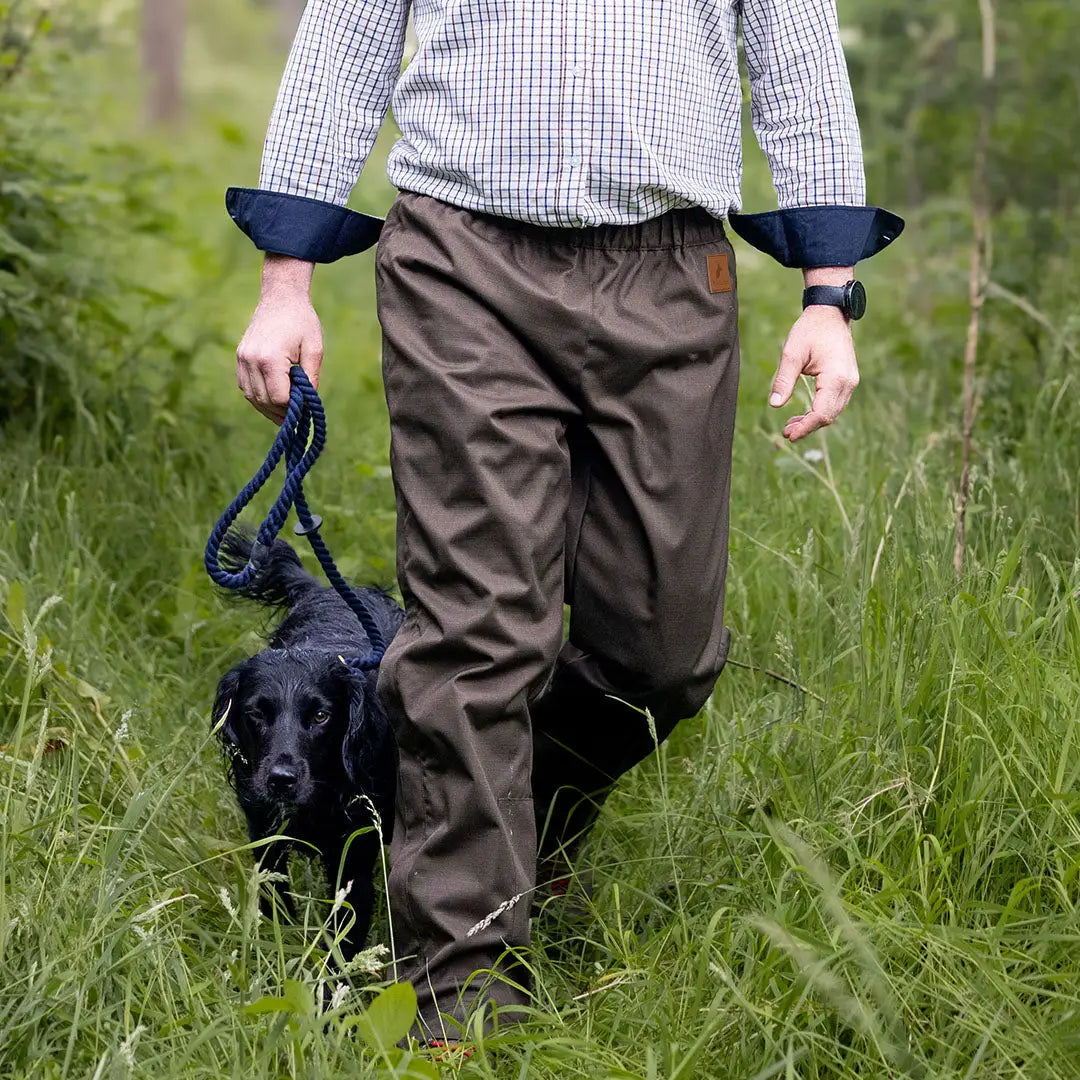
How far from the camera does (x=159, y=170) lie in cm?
498

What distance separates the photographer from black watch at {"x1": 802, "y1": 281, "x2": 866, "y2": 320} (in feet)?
7.65

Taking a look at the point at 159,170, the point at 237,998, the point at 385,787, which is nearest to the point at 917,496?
the point at 385,787

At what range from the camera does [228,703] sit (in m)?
2.53

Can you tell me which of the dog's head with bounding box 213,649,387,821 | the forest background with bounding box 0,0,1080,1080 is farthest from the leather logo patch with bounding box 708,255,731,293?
the dog's head with bounding box 213,649,387,821

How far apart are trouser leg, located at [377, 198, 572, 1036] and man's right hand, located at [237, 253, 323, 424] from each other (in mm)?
165

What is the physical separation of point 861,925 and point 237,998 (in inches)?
33.9

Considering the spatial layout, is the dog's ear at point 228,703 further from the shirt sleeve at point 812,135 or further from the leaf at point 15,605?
the shirt sleeve at point 812,135

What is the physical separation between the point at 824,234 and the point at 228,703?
129 cm

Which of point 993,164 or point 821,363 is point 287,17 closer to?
point 993,164

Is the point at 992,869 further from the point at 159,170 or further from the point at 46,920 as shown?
the point at 159,170

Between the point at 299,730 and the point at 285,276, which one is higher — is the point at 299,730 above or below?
below

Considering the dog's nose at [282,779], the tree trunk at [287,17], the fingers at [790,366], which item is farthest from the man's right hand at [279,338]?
the tree trunk at [287,17]

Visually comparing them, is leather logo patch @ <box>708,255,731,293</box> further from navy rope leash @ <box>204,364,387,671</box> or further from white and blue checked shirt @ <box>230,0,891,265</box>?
navy rope leash @ <box>204,364,387,671</box>

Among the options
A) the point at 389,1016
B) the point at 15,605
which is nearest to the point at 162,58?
the point at 15,605
